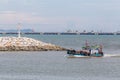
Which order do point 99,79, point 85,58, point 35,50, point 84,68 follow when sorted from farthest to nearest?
point 35,50 → point 85,58 → point 84,68 → point 99,79

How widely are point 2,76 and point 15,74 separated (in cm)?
220

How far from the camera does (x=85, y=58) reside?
6838cm

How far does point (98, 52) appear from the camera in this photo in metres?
Answer: 70.9

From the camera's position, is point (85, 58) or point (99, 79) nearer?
point (99, 79)

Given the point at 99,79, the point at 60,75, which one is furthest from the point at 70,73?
the point at 99,79

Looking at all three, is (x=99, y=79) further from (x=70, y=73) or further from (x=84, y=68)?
(x=84, y=68)

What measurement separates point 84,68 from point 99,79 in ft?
35.0

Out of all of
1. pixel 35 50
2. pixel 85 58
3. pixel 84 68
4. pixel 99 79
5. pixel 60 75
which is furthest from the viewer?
pixel 35 50

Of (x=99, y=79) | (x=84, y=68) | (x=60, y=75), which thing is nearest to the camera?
(x=99, y=79)

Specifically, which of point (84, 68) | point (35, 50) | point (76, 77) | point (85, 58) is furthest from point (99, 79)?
point (35, 50)

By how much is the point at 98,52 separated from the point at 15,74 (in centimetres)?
2598

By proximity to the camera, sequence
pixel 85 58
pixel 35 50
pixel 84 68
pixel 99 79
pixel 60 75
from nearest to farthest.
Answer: pixel 99 79 → pixel 60 75 → pixel 84 68 → pixel 85 58 → pixel 35 50

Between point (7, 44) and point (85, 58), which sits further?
A: point (7, 44)

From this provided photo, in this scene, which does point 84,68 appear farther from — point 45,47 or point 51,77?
point 45,47
